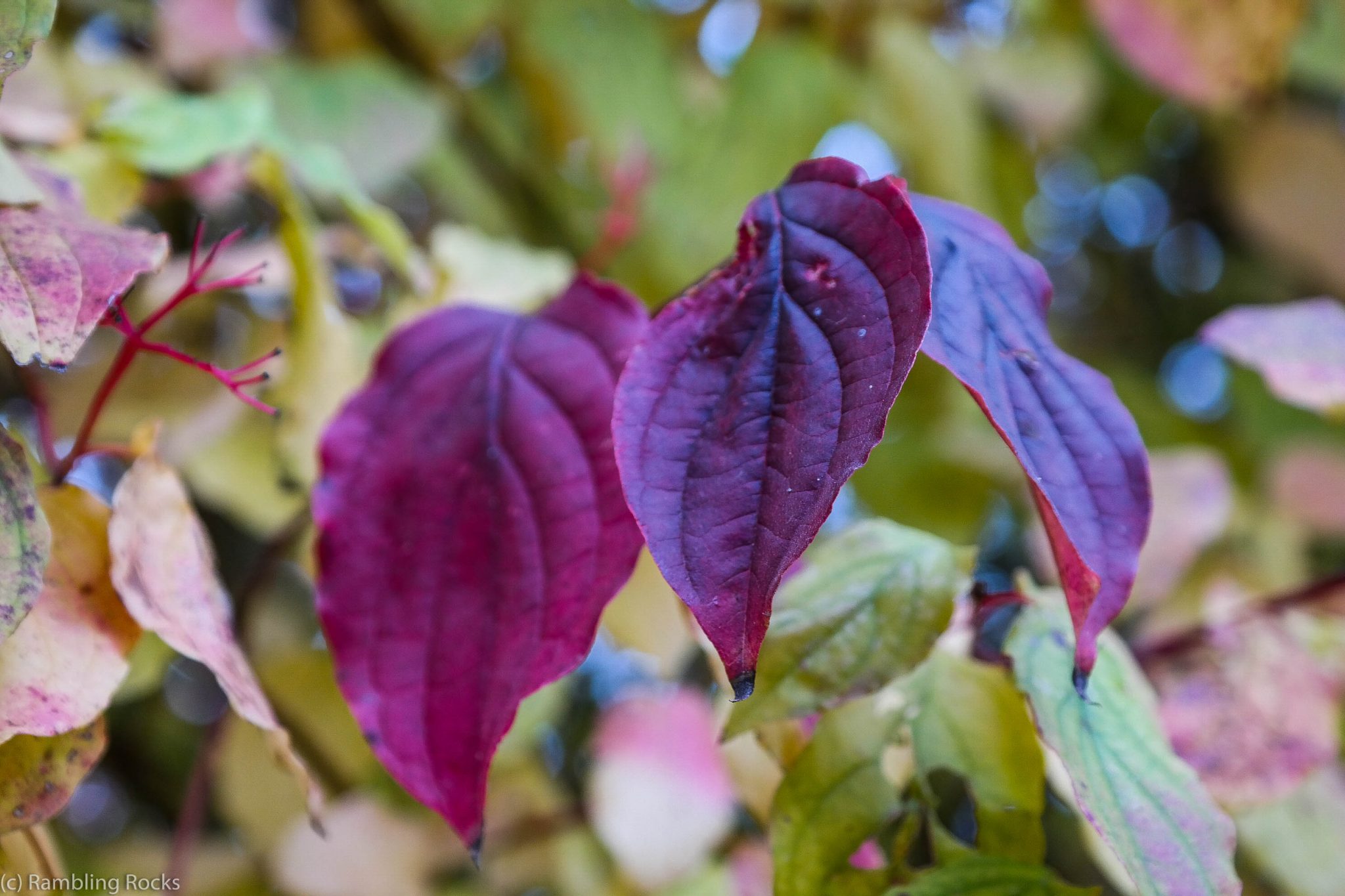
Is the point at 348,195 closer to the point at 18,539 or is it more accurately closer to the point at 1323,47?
the point at 18,539

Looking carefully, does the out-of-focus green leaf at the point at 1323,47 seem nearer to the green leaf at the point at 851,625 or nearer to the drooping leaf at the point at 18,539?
the green leaf at the point at 851,625

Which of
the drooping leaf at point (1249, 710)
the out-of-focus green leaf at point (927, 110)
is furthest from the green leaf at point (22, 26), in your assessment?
the out-of-focus green leaf at point (927, 110)

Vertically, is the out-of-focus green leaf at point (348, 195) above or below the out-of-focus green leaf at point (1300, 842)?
above

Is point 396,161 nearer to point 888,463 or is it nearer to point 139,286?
point 139,286

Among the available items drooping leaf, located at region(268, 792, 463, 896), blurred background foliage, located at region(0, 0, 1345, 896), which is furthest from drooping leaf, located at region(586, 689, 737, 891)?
drooping leaf, located at region(268, 792, 463, 896)

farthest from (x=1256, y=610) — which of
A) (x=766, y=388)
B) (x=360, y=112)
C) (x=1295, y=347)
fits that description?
(x=360, y=112)

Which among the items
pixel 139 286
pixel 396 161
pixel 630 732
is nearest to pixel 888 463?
pixel 630 732

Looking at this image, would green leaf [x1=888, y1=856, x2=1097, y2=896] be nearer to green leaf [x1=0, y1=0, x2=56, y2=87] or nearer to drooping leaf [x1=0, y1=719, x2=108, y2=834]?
drooping leaf [x1=0, y1=719, x2=108, y2=834]
